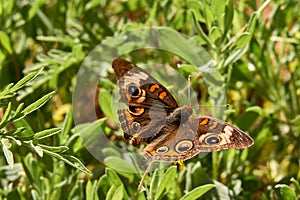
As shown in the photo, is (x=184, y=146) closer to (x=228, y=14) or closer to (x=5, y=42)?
(x=228, y=14)

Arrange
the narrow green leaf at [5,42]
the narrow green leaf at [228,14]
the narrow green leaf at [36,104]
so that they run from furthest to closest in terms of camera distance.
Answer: the narrow green leaf at [5,42] → the narrow green leaf at [228,14] → the narrow green leaf at [36,104]

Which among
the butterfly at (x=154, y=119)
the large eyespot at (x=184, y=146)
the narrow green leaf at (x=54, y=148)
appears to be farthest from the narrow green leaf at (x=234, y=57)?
the narrow green leaf at (x=54, y=148)

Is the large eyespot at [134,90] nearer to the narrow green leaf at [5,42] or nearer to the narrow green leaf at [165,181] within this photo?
the narrow green leaf at [165,181]

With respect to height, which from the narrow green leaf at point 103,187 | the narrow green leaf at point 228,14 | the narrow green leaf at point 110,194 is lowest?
the narrow green leaf at point 103,187

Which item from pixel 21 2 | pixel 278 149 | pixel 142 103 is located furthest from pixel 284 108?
pixel 21 2

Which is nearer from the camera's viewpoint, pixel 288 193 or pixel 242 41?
pixel 288 193

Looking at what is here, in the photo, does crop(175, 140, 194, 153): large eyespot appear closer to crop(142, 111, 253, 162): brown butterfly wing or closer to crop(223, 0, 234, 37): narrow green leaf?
crop(142, 111, 253, 162): brown butterfly wing

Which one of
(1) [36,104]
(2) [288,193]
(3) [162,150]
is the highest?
(1) [36,104]

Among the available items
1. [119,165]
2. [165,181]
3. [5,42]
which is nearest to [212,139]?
[165,181]

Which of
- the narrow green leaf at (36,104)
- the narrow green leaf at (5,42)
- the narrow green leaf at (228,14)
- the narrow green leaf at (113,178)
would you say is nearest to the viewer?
the narrow green leaf at (36,104)
